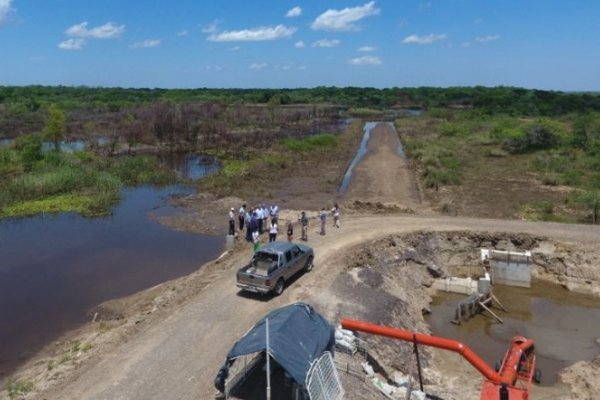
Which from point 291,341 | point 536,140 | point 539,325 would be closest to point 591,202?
point 539,325

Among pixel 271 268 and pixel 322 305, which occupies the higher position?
pixel 271 268

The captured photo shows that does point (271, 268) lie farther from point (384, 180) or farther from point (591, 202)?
point (384, 180)

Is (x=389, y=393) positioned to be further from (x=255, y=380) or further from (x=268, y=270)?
(x=268, y=270)

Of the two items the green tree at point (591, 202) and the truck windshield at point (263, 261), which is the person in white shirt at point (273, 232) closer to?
the truck windshield at point (263, 261)

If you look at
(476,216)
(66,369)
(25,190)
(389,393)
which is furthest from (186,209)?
(389,393)

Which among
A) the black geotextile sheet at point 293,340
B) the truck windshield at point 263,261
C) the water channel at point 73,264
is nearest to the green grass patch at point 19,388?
the water channel at point 73,264

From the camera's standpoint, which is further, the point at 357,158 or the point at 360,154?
the point at 360,154
